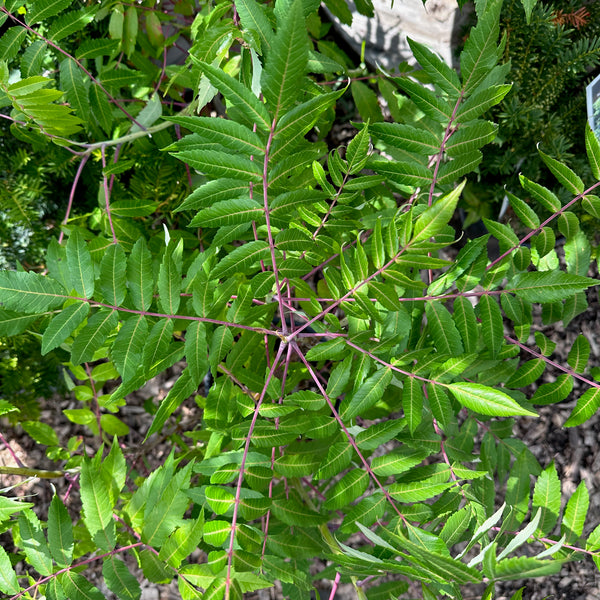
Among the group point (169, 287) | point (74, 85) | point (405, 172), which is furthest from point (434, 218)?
point (74, 85)

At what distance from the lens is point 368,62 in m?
1.73

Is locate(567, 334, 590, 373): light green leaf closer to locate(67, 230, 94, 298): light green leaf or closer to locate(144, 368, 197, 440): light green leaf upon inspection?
locate(144, 368, 197, 440): light green leaf

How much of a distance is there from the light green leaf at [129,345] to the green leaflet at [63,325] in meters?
0.06

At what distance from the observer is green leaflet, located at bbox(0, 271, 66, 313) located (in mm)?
706

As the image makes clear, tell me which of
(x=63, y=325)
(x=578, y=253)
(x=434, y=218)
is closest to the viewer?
(x=434, y=218)

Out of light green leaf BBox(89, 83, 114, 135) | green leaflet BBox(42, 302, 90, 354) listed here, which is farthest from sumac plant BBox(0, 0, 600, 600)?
light green leaf BBox(89, 83, 114, 135)

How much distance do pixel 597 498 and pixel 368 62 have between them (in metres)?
1.56

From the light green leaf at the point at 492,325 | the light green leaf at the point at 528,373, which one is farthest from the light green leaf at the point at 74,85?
the light green leaf at the point at 528,373

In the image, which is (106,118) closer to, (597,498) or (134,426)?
(134,426)

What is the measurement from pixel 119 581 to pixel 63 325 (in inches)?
14.4

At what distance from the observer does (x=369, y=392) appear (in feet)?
2.47

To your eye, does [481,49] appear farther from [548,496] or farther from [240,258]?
[548,496]

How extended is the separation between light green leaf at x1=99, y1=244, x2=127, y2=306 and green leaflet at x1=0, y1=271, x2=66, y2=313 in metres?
0.06

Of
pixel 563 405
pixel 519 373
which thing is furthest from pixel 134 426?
pixel 563 405
